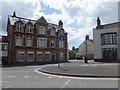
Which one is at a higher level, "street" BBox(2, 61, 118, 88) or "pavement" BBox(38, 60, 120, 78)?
"pavement" BBox(38, 60, 120, 78)

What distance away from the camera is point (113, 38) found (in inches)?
2242

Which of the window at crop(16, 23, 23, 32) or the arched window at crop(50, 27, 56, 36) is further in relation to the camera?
the arched window at crop(50, 27, 56, 36)

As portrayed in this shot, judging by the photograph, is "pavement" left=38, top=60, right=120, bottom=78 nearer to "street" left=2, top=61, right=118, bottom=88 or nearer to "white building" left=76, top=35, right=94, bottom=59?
"street" left=2, top=61, right=118, bottom=88

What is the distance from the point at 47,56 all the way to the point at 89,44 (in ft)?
118

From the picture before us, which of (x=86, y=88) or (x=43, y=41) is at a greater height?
(x=43, y=41)

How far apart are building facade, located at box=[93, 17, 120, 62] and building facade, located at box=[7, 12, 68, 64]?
9.48 metres

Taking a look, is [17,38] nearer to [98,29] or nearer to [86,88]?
[98,29]

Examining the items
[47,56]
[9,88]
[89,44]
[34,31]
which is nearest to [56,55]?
[47,56]

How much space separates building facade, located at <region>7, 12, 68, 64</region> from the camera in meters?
53.1

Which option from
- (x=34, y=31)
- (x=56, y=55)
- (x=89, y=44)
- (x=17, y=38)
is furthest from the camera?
(x=89, y=44)

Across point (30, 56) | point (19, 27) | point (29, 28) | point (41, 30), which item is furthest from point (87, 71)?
point (41, 30)

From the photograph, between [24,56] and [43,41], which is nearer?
[24,56]

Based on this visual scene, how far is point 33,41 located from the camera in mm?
56656

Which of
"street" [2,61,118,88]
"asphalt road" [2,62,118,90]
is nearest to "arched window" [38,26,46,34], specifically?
"street" [2,61,118,88]
